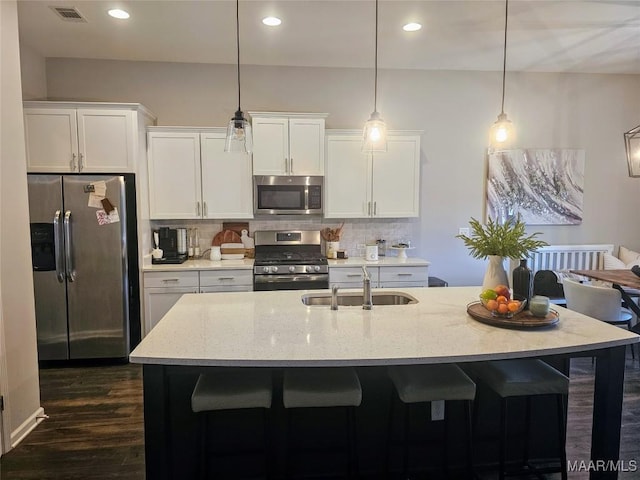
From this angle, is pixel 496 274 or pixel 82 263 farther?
pixel 82 263

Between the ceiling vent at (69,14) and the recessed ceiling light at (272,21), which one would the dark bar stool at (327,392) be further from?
the ceiling vent at (69,14)

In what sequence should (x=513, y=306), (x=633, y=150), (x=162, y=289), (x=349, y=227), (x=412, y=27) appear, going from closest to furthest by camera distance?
1. (x=513, y=306)
2. (x=633, y=150)
3. (x=412, y=27)
4. (x=162, y=289)
5. (x=349, y=227)

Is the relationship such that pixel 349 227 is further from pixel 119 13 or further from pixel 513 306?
pixel 119 13

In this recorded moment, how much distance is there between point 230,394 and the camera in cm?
175

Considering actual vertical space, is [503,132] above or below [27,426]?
above

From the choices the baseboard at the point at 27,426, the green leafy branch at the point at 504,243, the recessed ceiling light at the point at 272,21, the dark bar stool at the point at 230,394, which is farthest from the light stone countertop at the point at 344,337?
the recessed ceiling light at the point at 272,21

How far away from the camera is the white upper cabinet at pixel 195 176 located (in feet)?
13.0

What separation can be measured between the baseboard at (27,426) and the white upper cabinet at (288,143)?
8.43 ft

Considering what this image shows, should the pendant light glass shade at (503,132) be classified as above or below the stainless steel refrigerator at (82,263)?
above

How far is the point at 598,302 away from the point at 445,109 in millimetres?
2514

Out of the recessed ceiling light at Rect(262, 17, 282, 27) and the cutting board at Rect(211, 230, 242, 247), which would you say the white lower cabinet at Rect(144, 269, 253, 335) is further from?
the recessed ceiling light at Rect(262, 17, 282, 27)

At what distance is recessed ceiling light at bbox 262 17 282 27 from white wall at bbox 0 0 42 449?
1.66 metres

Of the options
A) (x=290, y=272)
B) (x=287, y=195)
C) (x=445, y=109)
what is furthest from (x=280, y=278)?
(x=445, y=109)

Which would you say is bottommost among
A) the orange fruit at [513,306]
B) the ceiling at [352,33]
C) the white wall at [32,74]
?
the orange fruit at [513,306]
